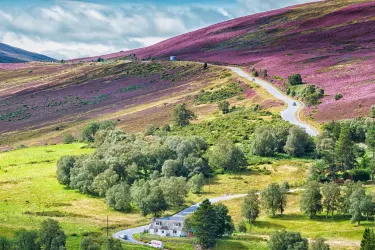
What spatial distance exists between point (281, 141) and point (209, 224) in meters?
46.9

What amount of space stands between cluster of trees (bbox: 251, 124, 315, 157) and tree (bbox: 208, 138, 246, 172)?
22.5 feet

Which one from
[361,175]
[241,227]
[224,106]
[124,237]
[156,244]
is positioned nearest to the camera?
[156,244]

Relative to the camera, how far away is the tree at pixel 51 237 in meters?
73.7

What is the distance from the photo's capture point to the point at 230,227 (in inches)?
3233

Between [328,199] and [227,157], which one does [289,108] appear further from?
[328,199]

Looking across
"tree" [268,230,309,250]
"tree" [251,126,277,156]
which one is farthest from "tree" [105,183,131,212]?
"tree" [268,230,309,250]

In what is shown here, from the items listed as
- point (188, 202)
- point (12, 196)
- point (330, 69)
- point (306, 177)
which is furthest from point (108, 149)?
point (330, 69)

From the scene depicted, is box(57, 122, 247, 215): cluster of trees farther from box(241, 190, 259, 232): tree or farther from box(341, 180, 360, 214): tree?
box(341, 180, 360, 214): tree

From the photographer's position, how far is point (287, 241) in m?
71.2

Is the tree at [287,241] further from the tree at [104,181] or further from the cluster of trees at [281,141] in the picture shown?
the cluster of trees at [281,141]

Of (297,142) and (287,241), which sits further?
(297,142)

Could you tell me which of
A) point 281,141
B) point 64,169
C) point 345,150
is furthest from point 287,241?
point 64,169

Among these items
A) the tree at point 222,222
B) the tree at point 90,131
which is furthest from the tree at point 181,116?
the tree at point 222,222

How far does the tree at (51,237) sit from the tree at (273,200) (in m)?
31.2
